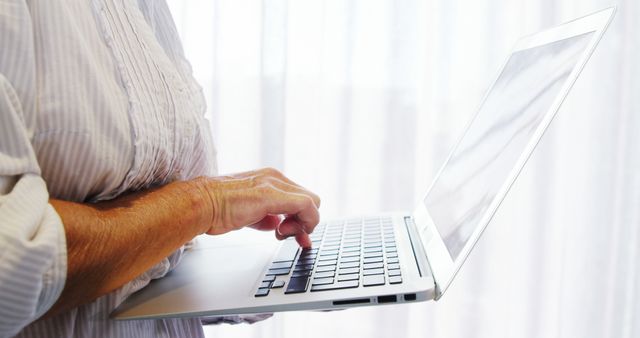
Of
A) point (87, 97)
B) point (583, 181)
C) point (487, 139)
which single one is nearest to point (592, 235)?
point (583, 181)

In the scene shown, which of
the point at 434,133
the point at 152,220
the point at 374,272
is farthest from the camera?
the point at 434,133

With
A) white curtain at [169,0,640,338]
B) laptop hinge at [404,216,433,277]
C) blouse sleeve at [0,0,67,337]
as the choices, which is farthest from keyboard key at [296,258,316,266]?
white curtain at [169,0,640,338]

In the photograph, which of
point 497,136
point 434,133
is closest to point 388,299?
point 497,136

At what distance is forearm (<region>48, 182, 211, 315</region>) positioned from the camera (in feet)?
1.35

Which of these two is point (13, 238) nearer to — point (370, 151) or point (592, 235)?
point (370, 151)

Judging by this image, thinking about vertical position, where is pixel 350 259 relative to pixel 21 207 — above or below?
below

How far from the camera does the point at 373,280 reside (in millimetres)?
541

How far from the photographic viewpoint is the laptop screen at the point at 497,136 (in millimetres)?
621

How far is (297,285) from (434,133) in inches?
41.6

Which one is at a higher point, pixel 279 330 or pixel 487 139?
pixel 487 139

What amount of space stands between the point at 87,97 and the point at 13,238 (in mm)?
126

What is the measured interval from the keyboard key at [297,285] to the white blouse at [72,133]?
13 centimetres

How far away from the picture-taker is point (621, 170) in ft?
4.82

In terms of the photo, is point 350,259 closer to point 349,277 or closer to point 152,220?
point 349,277
